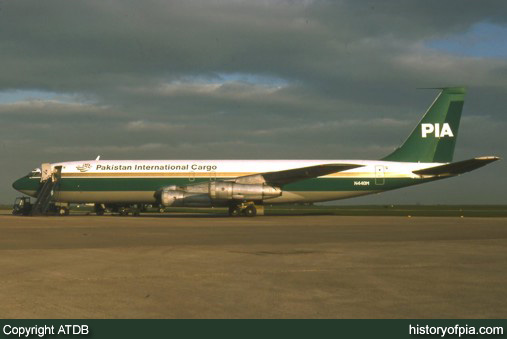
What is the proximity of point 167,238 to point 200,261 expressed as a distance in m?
6.62

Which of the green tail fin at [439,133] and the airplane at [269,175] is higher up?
the green tail fin at [439,133]

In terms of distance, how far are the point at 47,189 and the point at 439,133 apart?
26318mm

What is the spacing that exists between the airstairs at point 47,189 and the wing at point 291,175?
41.1 feet

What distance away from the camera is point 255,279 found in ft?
31.0

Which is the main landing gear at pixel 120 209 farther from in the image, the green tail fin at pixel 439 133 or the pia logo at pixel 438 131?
the pia logo at pixel 438 131

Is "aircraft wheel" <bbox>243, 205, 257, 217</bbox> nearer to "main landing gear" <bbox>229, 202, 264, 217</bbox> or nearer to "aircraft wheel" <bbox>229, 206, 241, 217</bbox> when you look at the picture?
"main landing gear" <bbox>229, 202, 264, 217</bbox>

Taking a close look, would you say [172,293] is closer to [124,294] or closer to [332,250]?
[124,294]

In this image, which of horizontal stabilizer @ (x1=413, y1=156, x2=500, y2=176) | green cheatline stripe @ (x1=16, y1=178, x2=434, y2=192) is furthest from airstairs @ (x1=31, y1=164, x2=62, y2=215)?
horizontal stabilizer @ (x1=413, y1=156, x2=500, y2=176)

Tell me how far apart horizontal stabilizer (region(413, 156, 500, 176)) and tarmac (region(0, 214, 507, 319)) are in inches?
716

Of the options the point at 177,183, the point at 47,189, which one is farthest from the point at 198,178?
the point at 47,189

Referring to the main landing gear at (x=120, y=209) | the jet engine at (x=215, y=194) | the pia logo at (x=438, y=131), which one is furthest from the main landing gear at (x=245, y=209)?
the pia logo at (x=438, y=131)

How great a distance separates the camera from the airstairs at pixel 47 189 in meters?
39.0

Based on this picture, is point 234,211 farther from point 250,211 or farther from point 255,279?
point 255,279

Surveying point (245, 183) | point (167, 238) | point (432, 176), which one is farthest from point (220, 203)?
point (167, 238)
